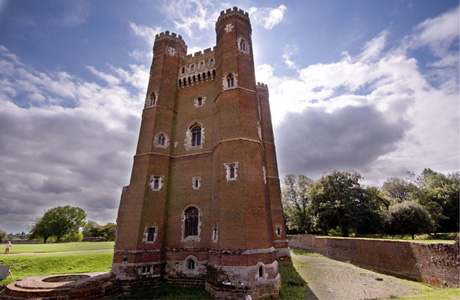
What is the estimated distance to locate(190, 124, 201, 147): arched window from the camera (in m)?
19.7

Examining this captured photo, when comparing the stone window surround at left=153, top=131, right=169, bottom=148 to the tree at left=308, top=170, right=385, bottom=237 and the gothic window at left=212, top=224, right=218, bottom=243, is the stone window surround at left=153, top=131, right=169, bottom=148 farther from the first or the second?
the tree at left=308, top=170, right=385, bottom=237

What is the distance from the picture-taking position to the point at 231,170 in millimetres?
15438

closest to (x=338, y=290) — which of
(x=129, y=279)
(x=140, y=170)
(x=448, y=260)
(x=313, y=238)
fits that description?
(x=448, y=260)

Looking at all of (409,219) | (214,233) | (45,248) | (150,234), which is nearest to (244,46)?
(214,233)

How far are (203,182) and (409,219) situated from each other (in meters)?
31.3

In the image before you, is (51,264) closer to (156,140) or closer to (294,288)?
(156,140)

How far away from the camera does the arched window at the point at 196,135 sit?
19688 mm

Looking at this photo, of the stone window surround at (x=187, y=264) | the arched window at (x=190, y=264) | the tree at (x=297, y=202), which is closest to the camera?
the stone window surround at (x=187, y=264)

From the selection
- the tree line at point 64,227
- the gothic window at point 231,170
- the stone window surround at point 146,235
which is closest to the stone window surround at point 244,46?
the gothic window at point 231,170

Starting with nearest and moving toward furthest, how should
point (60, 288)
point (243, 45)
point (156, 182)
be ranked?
point (60, 288)
point (156, 182)
point (243, 45)

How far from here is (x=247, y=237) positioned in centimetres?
1333

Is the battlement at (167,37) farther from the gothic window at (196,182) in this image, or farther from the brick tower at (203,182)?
the gothic window at (196,182)

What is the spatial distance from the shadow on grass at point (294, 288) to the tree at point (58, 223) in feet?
212

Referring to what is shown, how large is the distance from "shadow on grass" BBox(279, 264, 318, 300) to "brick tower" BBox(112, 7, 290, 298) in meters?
1.17
